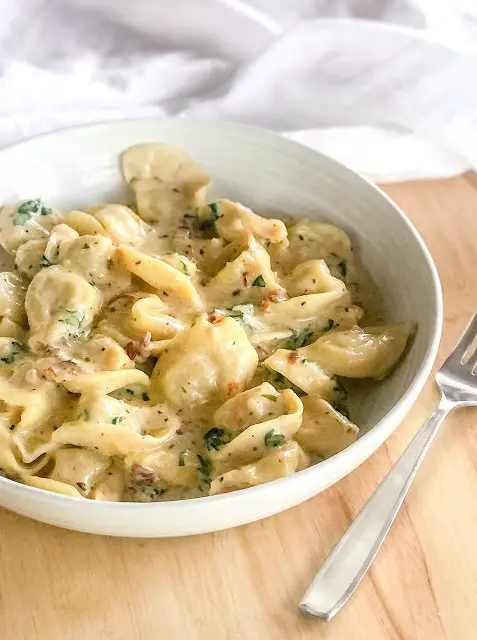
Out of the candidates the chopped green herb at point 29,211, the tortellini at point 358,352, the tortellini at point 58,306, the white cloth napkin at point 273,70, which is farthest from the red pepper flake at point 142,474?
the white cloth napkin at point 273,70

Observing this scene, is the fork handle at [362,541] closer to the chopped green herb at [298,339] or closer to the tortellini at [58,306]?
the chopped green herb at [298,339]

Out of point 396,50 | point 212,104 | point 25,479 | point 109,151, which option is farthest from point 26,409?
point 396,50

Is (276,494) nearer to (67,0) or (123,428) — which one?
(123,428)

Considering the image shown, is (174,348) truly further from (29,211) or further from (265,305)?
(29,211)

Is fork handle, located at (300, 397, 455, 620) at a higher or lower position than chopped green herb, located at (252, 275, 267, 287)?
lower

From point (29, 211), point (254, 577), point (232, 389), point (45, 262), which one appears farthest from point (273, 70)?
point (254, 577)

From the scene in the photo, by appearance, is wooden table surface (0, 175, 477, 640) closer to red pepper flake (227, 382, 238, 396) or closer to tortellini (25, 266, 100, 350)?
red pepper flake (227, 382, 238, 396)

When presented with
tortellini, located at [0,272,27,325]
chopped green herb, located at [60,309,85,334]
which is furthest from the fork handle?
tortellini, located at [0,272,27,325]
